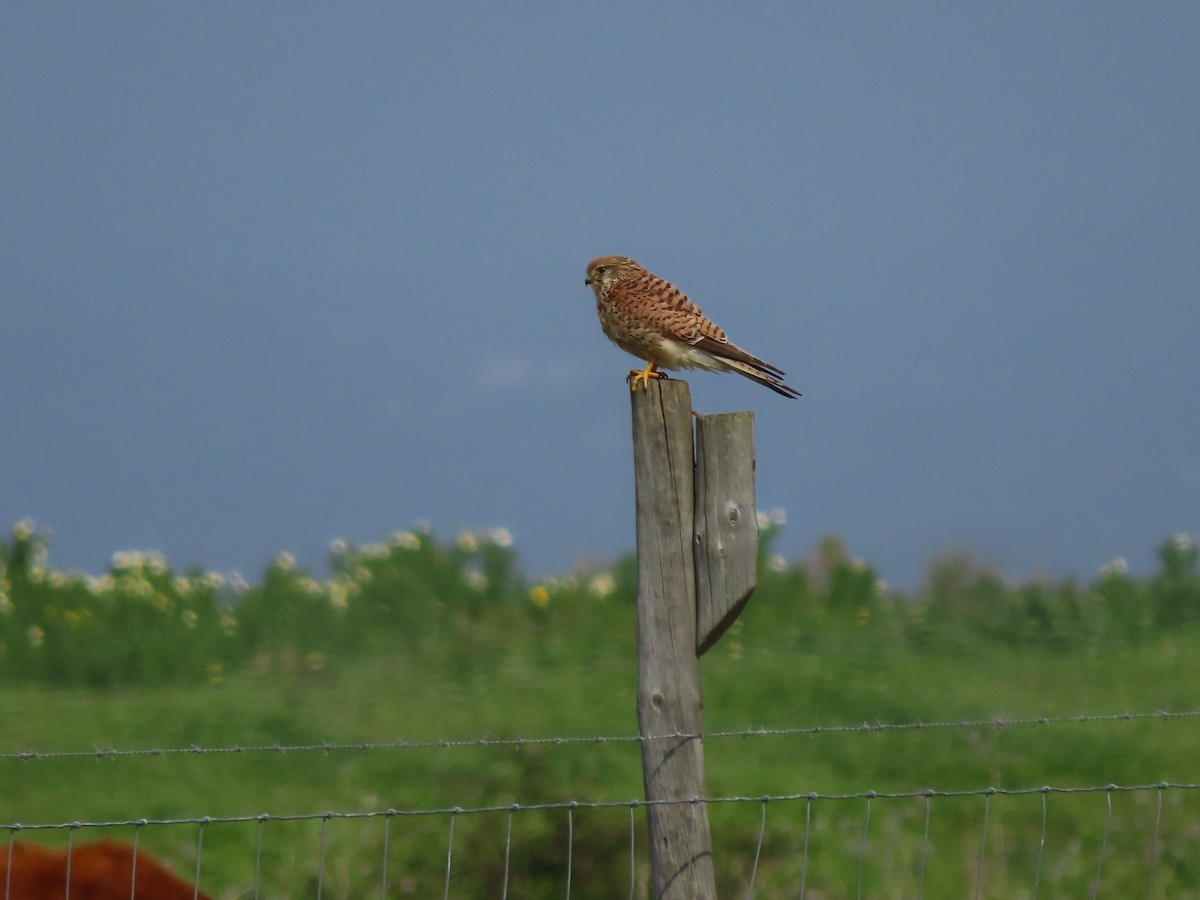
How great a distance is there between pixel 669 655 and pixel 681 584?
0.77 ft

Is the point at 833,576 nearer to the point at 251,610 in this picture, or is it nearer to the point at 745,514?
the point at 251,610

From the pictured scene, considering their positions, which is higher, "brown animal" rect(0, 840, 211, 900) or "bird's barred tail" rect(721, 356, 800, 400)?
"bird's barred tail" rect(721, 356, 800, 400)

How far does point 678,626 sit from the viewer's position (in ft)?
15.0

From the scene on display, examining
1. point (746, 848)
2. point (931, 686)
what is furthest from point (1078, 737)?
point (746, 848)

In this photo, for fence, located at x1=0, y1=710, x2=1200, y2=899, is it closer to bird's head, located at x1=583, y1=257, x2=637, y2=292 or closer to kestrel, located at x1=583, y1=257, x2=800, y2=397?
kestrel, located at x1=583, y1=257, x2=800, y2=397

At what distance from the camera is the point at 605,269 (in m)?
6.75

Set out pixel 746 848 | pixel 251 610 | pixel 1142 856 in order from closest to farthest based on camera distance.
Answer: pixel 746 848 → pixel 1142 856 → pixel 251 610

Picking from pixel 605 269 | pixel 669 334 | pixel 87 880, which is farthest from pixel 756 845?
pixel 87 880

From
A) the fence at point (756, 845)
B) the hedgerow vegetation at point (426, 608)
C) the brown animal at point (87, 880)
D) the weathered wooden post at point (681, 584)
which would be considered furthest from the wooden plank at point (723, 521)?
the hedgerow vegetation at point (426, 608)

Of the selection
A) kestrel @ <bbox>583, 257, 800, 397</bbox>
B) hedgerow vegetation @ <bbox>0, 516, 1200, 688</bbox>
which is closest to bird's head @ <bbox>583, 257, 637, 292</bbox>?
kestrel @ <bbox>583, 257, 800, 397</bbox>

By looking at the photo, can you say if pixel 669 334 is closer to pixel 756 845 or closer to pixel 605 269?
pixel 605 269

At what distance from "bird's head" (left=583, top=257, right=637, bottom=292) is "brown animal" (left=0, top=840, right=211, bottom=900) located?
3.35m

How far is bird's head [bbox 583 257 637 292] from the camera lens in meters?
6.70

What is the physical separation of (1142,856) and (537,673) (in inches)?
173
